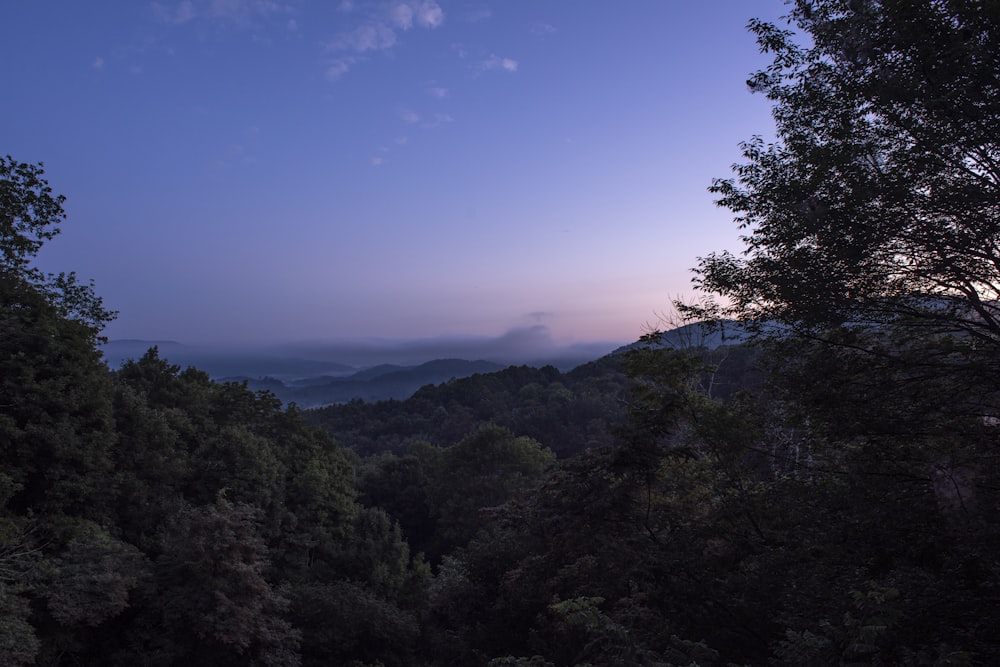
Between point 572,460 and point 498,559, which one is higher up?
point 572,460

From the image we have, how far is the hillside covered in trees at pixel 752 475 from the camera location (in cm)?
418

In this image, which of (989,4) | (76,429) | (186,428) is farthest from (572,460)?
(186,428)

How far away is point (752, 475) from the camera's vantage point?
8328 mm

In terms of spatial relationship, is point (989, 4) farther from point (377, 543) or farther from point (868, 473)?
point (377, 543)

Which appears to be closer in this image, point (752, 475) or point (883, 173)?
point (883, 173)

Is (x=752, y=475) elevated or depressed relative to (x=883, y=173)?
depressed

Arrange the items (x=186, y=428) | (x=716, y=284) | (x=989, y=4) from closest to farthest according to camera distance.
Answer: (x=989, y=4) < (x=716, y=284) < (x=186, y=428)

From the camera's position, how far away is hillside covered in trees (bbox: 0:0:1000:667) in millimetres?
4184

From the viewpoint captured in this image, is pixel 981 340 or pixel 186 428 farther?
pixel 186 428

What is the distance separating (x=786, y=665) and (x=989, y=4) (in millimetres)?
4749

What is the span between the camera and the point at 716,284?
256 inches

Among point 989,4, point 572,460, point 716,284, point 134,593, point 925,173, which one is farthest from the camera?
point 134,593

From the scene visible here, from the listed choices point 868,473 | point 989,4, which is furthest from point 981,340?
point 989,4

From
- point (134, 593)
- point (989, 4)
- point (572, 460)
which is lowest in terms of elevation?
point (134, 593)
